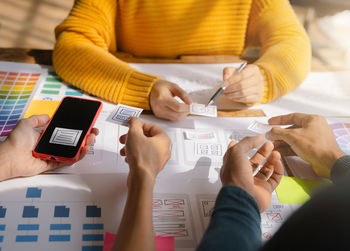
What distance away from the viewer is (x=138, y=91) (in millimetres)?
962

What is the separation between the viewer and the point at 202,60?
3.97 ft

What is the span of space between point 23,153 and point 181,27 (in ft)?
2.43

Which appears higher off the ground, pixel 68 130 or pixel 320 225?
pixel 320 225

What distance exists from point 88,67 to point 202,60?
41 cm

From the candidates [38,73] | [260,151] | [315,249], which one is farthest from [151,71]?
[315,249]

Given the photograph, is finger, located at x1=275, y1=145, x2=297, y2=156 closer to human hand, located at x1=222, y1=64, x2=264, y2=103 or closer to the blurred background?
human hand, located at x1=222, y1=64, x2=264, y2=103

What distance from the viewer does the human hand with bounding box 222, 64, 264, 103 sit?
3.24ft

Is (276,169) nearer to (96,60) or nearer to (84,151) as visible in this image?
(84,151)

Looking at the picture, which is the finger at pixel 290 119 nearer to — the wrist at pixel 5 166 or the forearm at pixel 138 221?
the forearm at pixel 138 221

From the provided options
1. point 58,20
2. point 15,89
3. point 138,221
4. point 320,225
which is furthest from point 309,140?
point 58,20

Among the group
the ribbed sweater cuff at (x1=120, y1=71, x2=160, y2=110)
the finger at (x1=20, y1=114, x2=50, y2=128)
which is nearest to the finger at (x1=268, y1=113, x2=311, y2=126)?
the ribbed sweater cuff at (x1=120, y1=71, x2=160, y2=110)

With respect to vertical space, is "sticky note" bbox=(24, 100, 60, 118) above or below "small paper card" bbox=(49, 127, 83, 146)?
below

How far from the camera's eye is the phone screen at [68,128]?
0.74 meters

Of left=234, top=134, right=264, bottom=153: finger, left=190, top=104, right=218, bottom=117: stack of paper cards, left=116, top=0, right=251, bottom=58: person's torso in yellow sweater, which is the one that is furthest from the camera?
left=116, top=0, right=251, bottom=58: person's torso in yellow sweater
